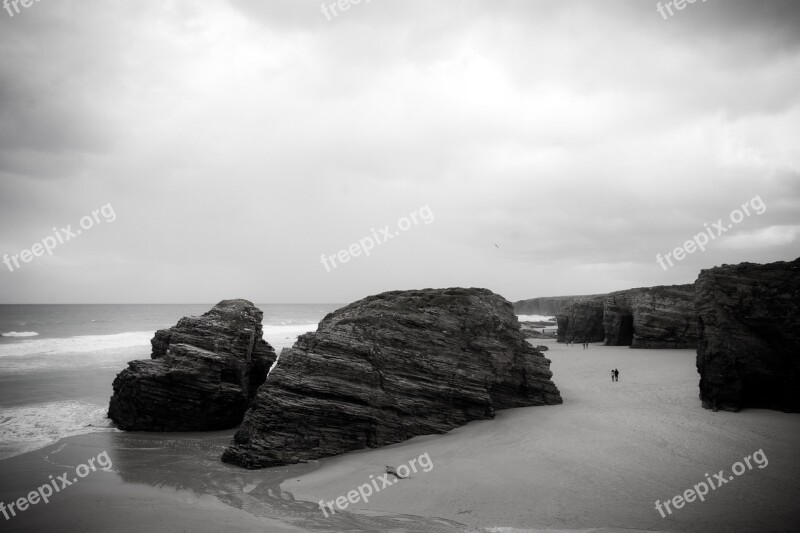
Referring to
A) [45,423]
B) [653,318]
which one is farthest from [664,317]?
[45,423]

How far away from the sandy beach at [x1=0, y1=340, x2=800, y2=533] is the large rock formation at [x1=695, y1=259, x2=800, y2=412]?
105cm

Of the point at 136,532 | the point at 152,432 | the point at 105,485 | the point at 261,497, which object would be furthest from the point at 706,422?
the point at 152,432

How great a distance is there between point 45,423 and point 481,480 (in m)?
22.2

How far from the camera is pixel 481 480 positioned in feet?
43.4

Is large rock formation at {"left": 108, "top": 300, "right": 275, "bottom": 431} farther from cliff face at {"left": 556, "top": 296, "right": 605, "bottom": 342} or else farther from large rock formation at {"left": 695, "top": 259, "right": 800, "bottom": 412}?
cliff face at {"left": 556, "top": 296, "right": 605, "bottom": 342}

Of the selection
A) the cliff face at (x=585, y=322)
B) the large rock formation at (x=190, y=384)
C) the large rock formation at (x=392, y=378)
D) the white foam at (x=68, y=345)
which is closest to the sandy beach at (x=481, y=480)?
the large rock formation at (x=392, y=378)

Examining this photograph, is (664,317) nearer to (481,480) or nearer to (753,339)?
(753,339)

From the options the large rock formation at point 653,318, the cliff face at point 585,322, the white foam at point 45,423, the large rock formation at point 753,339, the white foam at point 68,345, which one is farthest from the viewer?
the cliff face at point 585,322

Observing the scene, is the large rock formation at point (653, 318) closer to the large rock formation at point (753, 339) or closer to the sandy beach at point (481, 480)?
the large rock formation at point (753, 339)

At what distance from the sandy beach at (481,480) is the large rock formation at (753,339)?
105 cm

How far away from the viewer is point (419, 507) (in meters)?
12.0

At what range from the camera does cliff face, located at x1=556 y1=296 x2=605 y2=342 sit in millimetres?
61406

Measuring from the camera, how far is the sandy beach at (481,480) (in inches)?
434

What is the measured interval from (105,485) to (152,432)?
21.3 ft
